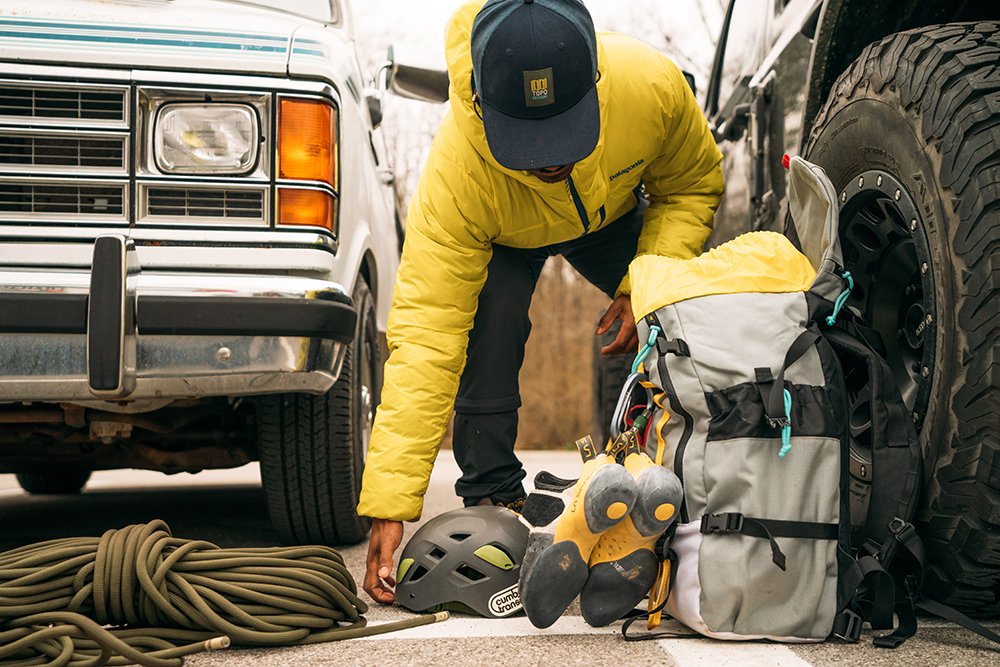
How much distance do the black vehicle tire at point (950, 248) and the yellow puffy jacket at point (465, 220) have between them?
509 mm

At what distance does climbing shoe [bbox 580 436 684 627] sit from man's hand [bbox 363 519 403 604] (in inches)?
18.7

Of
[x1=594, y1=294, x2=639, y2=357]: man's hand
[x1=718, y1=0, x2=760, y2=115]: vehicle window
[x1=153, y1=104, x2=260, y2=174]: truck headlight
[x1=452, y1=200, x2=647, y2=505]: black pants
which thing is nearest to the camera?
[x1=153, y1=104, x2=260, y2=174]: truck headlight

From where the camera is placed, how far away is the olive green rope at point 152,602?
132 cm

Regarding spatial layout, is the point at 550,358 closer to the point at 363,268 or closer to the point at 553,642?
the point at 363,268

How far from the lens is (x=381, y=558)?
1.78m

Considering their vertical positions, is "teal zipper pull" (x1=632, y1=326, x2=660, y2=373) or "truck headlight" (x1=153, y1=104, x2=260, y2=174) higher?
"truck headlight" (x1=153, y1=104, x2=260, y2=174)

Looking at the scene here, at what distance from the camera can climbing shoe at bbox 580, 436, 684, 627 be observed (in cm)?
143

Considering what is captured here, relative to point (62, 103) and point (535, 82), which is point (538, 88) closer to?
point (535, 82)

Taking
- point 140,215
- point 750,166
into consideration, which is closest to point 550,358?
point 750,166

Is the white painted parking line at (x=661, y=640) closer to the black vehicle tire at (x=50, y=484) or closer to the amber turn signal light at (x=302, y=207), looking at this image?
the amber turn signal light at (x=302, y=207)

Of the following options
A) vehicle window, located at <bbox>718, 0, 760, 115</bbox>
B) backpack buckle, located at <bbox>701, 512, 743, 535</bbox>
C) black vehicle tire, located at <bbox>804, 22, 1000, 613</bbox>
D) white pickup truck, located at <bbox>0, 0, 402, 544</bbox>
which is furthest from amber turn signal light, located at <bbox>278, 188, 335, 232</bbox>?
vehicle window, located at <bbox>718, 0, 760, 115</bbox>

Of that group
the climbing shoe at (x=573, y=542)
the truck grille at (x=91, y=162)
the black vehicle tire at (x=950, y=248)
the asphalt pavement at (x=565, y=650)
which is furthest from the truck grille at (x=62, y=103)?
the black vehicle tire at (x=950, y=248)

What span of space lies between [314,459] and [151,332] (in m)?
0.59

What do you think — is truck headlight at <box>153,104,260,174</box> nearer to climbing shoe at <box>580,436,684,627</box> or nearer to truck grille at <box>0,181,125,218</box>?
truck grille at <box>0,181,125,218</box>
